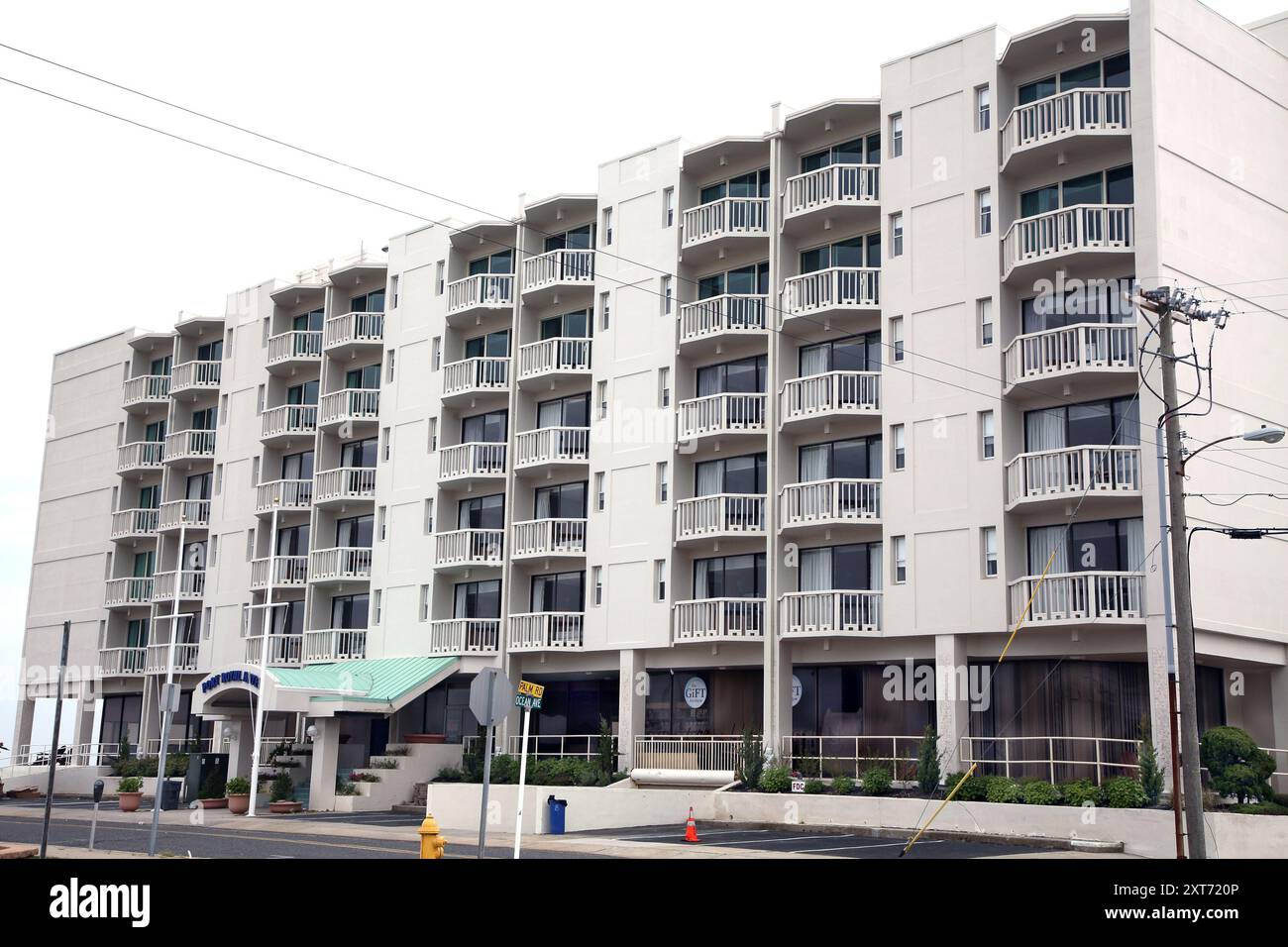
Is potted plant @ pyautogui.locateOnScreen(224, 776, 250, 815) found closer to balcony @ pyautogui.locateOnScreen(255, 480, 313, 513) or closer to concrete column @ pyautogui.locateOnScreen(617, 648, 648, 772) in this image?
concrete column @ pyautogui.locateOnScreen(617, 648, 648, 772)

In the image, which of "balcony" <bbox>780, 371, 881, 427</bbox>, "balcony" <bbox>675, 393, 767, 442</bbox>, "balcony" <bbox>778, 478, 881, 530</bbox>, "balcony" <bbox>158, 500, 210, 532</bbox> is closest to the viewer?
"balcony" <bbox>778, 478, 881, 530</bbox>

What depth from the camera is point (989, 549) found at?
115 feet

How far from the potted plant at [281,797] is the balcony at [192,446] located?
20367 millimetres

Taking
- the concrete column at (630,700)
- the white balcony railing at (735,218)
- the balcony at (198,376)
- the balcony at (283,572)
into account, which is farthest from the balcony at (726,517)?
the balcony at (198,376)

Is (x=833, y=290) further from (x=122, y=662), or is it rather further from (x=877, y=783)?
(x=122, y=662)

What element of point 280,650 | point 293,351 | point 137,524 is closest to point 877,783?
point 280,650

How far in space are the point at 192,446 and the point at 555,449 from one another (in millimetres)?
22242

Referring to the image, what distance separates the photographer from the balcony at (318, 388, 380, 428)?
172 ft

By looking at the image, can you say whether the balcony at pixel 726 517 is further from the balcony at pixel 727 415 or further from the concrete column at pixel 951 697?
the concrete column at pixel 951 697

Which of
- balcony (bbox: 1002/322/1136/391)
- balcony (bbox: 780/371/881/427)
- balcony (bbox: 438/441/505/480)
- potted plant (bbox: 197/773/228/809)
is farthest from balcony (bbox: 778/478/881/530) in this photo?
potted plant (bbox: 197/773/228/809)

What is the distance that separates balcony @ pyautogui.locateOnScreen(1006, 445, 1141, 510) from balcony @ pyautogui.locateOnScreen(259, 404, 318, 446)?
30292 mm

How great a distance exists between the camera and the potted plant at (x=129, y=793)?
46.5 metres

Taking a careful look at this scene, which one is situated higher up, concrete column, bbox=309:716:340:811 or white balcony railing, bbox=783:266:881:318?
white balcony railing, bbox=783:266:881:318
